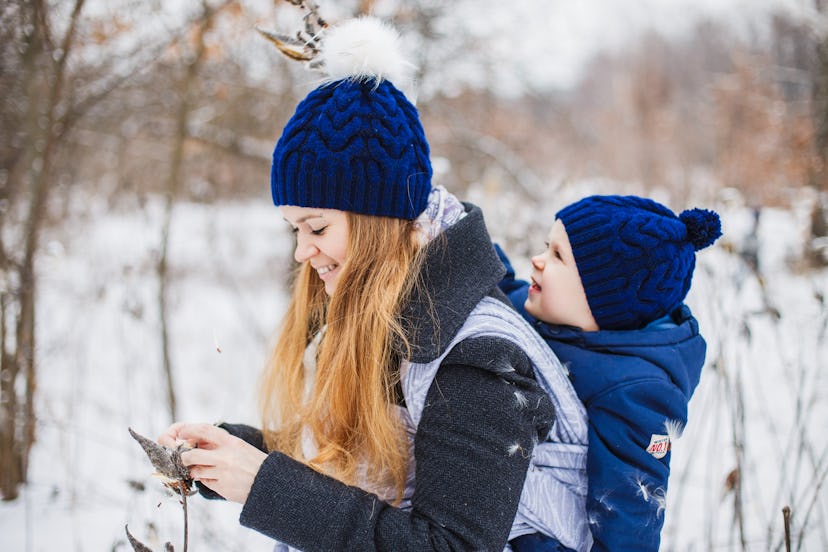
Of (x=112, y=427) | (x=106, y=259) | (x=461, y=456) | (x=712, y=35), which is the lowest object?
(x=112, y=427)

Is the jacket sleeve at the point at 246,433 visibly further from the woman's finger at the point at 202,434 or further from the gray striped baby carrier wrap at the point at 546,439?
the gray striped baby carrier wrap at the point at 546,439

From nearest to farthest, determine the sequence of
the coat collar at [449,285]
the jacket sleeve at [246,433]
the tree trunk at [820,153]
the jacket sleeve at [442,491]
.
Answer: the jacket sleeve at [442,491]
the coat collar at [449,285]
the jacket sleeve at [246,433]
the tree trunk at [820,153]

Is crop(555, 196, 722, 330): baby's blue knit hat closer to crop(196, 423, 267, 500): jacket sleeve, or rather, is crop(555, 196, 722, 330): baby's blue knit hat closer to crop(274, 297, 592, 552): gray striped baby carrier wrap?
crop(274, 297, 592, 552): gray striped baby carrier wrap

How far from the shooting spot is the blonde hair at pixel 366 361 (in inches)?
45.2

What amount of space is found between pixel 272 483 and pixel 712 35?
3294 centimetres

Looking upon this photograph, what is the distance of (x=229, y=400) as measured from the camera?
4758mm

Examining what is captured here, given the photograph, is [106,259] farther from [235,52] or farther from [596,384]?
[596,384]

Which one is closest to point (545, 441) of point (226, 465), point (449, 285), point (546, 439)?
point (546, 439)

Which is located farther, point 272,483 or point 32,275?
point 32,275

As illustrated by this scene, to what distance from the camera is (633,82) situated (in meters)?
11.3

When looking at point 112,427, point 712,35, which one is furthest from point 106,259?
point 712,35

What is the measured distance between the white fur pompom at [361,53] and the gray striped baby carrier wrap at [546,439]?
563 millimetres

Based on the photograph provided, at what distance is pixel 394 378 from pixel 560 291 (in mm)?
454

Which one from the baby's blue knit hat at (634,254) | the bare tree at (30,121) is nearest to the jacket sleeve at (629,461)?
the baby's blue knit hat at (634,254)
